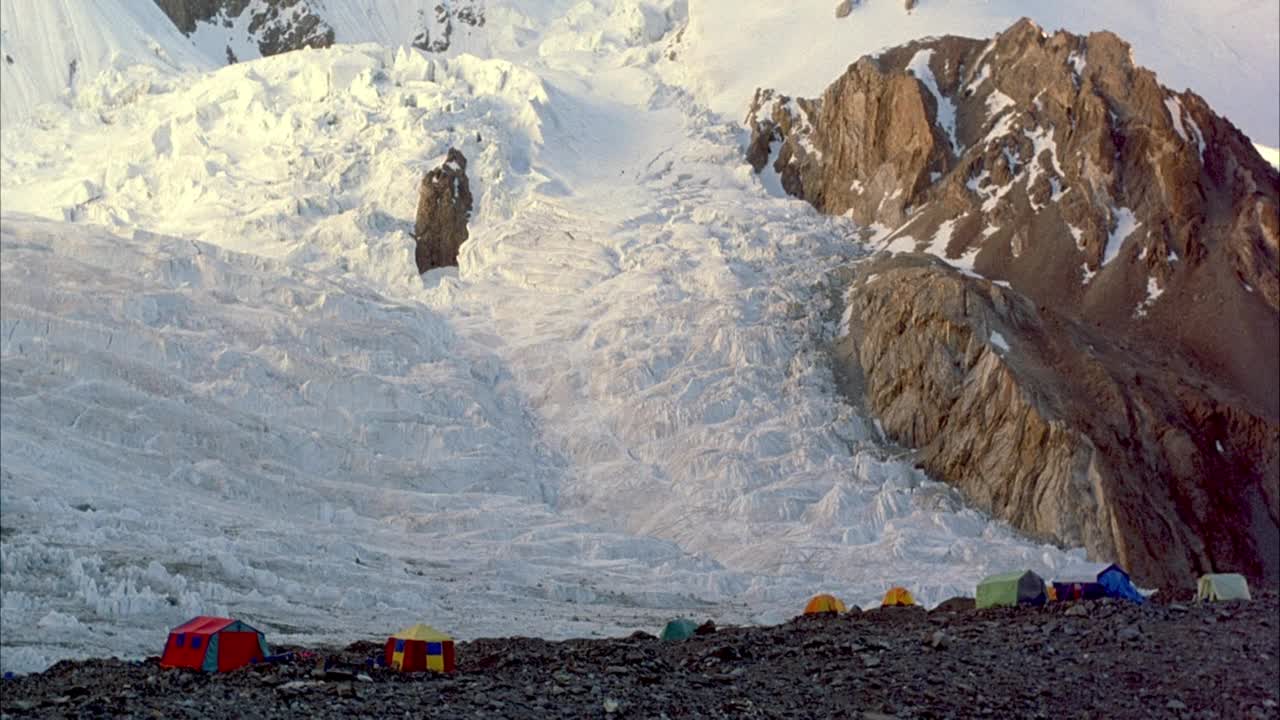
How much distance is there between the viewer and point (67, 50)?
244 feet

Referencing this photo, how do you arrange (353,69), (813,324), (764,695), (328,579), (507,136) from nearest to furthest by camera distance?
(764,695), (328,579), (813,324), (507,136), (353,69)

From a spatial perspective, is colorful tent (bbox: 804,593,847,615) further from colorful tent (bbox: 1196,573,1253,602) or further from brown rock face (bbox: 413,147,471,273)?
brown rock face (bbox: 413,147,471,273)

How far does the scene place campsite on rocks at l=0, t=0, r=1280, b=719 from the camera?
19.6 metres

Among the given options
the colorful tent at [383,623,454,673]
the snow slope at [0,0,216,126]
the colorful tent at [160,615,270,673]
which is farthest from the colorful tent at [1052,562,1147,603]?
the snow slope at [0,0,216,126]

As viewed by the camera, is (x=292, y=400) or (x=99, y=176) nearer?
(x=292, y=400)

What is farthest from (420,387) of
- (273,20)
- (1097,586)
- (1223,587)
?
(273,20)

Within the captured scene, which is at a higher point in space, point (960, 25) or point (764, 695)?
point (960, 25)

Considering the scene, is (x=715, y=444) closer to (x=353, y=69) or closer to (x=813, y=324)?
(x=813, y=324)

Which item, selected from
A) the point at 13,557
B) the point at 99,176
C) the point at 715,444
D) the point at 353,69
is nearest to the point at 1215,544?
the point at 715,444

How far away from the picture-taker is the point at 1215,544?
43.5 m

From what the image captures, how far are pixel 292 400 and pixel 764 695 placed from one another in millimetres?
33159

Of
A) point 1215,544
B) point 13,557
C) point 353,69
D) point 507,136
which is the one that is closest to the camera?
point 13,557

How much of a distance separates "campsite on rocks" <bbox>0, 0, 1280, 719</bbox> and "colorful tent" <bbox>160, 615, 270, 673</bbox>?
79 millimetres

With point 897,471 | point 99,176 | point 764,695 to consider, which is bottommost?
point 764,695
